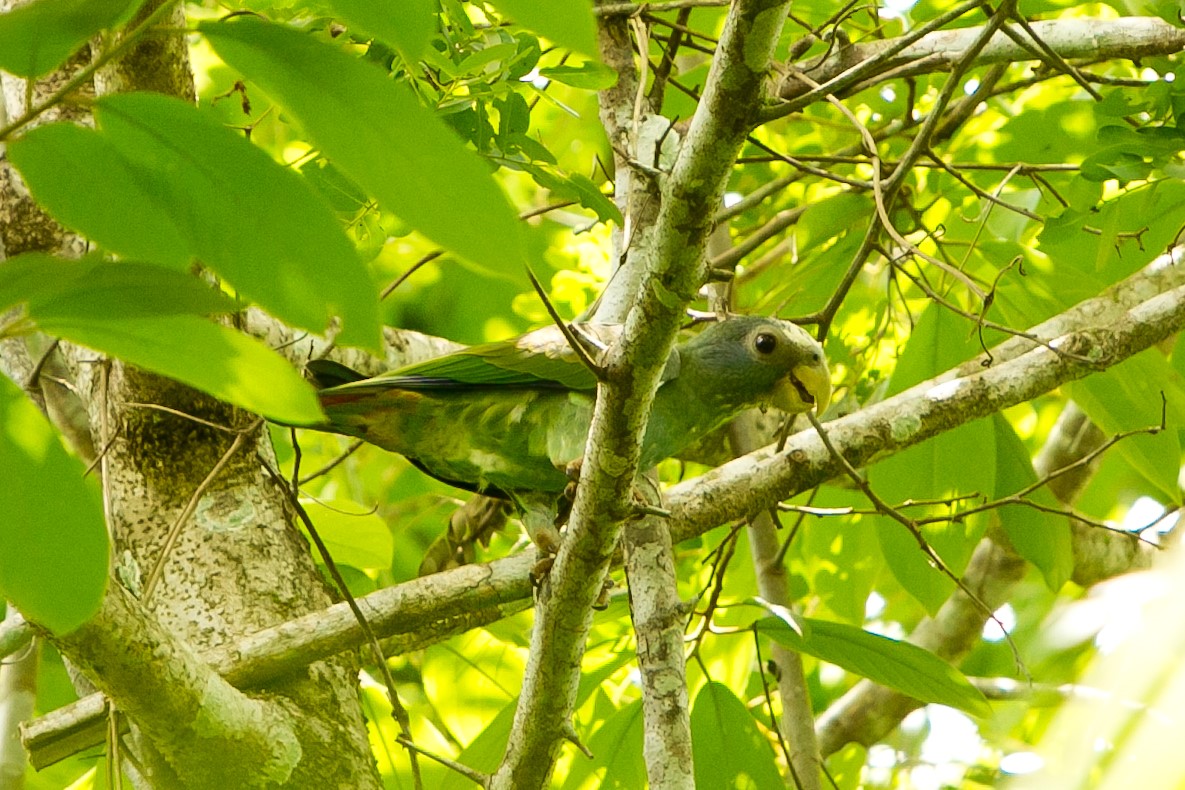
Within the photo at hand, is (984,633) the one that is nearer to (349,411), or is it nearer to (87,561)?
(349,411)

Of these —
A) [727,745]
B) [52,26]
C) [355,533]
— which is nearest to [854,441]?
[727,745]

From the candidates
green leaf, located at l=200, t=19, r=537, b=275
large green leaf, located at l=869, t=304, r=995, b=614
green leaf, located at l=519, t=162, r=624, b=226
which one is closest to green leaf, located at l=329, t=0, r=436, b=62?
green leaf, located at l=200, t=19, r=537, b=275

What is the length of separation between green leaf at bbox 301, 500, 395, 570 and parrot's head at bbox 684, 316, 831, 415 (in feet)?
3.29

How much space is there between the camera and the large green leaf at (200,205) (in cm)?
98

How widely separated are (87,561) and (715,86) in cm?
88

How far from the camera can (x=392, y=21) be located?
3.11 feet

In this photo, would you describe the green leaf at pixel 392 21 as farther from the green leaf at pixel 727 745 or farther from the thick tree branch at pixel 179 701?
the green leaf at pixel 727 745

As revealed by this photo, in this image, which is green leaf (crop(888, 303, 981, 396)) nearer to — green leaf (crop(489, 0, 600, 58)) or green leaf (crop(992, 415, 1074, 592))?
green leaf (crop(992, 415, 1074, 592))

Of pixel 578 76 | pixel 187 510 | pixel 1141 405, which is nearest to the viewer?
pixel 578 76

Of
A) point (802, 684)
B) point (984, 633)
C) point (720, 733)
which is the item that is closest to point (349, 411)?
point (720, 733)

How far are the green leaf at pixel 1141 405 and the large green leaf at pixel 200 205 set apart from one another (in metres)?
2.67

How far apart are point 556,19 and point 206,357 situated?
1.35ft

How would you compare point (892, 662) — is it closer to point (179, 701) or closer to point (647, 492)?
point (647, 492)

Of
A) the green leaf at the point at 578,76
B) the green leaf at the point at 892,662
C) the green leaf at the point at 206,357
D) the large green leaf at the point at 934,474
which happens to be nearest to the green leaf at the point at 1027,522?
the large green leaf at the point at 934,474
